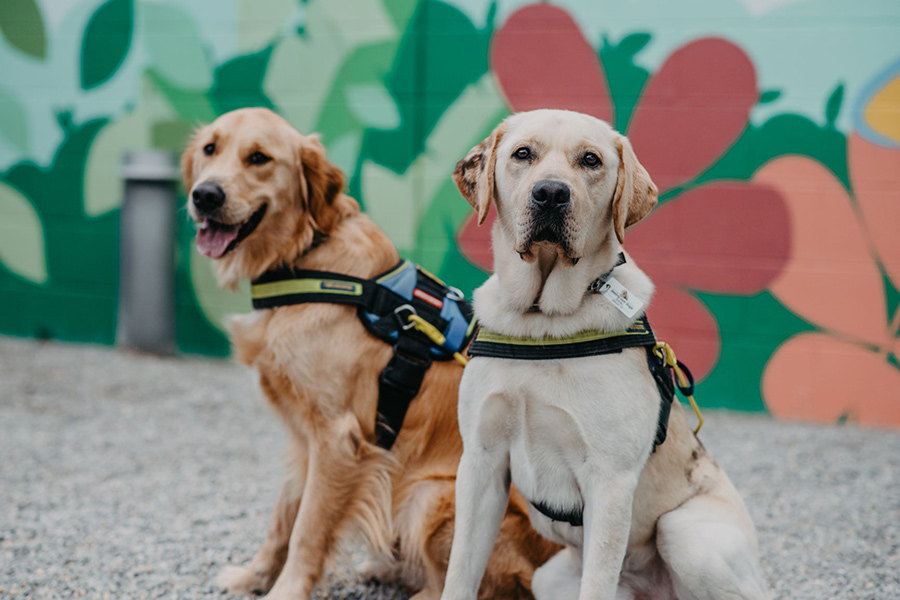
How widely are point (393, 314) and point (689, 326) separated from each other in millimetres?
3556

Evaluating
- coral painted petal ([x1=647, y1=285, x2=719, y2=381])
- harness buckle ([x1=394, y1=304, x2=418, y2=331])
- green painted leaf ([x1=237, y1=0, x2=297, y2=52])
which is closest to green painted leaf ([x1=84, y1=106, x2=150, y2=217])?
green painted leaf ([x1=237, y1=0, x2=297, y2=52])

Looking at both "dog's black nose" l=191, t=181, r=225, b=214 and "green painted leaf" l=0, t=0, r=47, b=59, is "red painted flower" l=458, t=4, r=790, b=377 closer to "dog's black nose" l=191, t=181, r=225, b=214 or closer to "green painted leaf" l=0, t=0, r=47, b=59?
"dog's black nose" l=191, t=181, r=225, b=214

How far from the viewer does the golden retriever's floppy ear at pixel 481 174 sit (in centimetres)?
210

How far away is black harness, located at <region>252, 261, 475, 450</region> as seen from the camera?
260cm

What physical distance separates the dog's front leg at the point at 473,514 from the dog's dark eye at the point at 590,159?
761mm

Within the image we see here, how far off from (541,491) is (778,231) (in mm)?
4100

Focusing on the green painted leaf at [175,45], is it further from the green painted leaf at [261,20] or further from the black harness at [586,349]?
the black harness at [586,349]

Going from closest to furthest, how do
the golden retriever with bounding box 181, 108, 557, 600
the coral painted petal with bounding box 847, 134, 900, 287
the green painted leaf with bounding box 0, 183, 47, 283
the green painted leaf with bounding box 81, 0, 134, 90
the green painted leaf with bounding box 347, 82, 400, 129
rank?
1. the golden retriever with bounding box 181, 108, 557, 600
2. the coral painted petal with bounding box 847, 134, 900, 287
3. the green painted leaf with bounding box 347, 82, 400, 129
4. the green painted leaf with bounding box 81, 0, 134, 90
5. the green painted leaf with bounding box 0, 183, 47, 283

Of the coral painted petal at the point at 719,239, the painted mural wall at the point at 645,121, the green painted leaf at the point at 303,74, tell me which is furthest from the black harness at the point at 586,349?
the green painted leaf at the point at 303,74

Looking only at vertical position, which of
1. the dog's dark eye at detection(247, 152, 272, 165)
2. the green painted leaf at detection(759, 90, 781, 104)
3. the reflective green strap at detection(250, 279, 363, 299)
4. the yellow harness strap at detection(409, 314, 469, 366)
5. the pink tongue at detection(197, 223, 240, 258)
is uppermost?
the green painted leaf at detection(759, 90, 781, 104)

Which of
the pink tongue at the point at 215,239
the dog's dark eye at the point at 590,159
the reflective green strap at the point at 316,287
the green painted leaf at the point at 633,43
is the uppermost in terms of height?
the green painted leaf at the point at 633,43

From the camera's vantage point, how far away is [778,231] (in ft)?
17.9

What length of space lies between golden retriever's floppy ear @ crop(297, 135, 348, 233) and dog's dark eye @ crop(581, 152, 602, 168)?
40.7 inches

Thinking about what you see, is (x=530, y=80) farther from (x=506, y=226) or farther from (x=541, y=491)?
(x=541, y=491)
